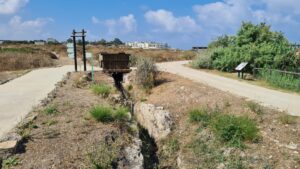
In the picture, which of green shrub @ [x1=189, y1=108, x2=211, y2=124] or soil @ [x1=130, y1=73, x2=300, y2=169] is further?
green shrub @ [x1=189, y1=108, x2=211, y2=124]

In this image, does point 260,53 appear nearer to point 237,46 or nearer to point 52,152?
point 237,46

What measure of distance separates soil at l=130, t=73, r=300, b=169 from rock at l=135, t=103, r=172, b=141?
25 centimetres

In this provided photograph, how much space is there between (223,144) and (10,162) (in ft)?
16.7

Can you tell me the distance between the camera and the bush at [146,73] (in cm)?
1964

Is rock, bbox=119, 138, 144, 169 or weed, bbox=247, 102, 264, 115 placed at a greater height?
weed, bbox=247, 102, 264, 115

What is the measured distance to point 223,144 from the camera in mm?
10102

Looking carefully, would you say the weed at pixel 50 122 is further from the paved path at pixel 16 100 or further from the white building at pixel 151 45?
the white building at pixel 151 45

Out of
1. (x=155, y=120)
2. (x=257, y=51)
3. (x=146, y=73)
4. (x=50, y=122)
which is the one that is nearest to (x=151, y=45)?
(x=257, y=51)

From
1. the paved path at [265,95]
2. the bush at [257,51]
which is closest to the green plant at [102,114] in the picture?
the paved path at [265,95]

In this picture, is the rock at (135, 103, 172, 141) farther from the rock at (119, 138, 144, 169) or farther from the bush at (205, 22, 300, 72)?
the bush at (205, 22, 300, 72)

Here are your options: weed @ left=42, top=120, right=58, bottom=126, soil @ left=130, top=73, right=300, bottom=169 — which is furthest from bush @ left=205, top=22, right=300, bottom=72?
weed @ left=42, top=120, right=58, bottom=126

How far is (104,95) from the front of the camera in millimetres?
15078

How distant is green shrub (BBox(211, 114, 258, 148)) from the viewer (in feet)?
32.7

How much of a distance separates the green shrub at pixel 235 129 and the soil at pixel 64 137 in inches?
105
